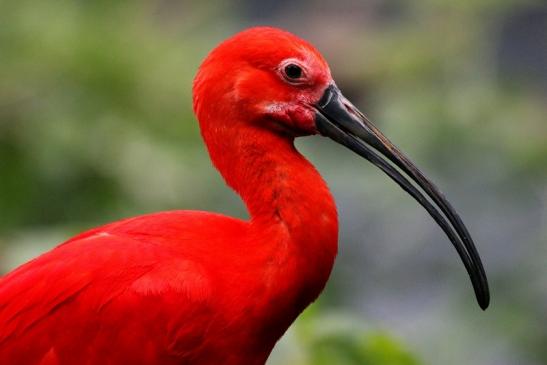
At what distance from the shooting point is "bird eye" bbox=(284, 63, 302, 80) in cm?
510

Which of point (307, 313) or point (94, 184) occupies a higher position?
point (94, 184)

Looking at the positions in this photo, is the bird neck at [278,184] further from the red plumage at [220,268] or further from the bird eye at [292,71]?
the bird eye at [292,71]

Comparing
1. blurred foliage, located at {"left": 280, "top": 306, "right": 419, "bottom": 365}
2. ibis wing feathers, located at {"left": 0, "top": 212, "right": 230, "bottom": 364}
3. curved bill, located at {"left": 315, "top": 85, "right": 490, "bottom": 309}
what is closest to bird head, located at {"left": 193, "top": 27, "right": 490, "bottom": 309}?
curved bill, located at {"left": 315, "top": 85, "right": 490, "bottom": 309}

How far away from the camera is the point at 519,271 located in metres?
7.94

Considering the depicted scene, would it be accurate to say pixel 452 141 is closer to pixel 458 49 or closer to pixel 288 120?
pixel 458 49

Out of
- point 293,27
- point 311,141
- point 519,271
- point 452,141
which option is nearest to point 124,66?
point 311,141

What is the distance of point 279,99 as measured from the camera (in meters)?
5.10

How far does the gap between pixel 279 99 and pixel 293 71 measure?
11cm

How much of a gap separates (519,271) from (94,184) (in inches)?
91.9

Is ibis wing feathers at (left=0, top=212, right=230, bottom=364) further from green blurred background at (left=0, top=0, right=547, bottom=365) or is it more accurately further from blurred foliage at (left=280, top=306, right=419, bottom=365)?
green blurred background at (left=0, top=0, right=547, bottom=365)

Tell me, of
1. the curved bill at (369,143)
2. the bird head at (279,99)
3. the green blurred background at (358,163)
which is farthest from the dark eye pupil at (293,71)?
the green blurred background at (358,163)

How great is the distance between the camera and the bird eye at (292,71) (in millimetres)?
5102

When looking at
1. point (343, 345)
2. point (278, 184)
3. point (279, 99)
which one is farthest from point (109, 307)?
point (343, 345)

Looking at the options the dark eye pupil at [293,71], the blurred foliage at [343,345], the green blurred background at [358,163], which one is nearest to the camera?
the dark eye pupil at [293,71]
